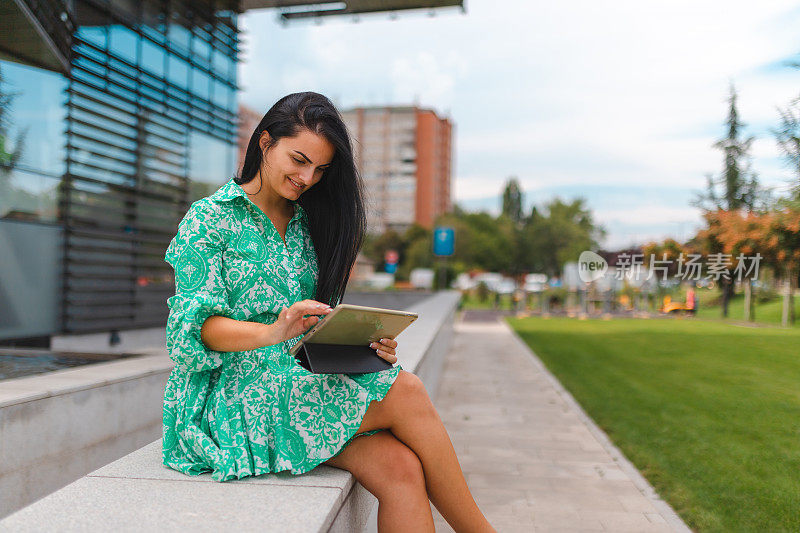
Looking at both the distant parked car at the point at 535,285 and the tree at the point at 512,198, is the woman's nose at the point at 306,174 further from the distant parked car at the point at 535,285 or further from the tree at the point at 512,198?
the tree at the point at 512,198

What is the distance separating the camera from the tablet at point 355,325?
197 cm

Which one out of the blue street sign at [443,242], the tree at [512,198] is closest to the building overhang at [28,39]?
the blue street sign at [443,242]

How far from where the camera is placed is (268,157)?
8.25ft

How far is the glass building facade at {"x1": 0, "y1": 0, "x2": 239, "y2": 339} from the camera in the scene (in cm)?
669

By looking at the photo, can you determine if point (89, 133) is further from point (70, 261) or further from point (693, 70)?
point (693, 70)

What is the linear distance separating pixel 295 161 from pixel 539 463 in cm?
352

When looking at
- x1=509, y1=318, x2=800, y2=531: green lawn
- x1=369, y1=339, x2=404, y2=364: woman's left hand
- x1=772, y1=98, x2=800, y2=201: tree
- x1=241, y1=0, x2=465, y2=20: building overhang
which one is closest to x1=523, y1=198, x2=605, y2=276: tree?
x1=241, y1=0, x2=465, y2=20: building overhang

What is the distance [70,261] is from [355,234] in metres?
5.60

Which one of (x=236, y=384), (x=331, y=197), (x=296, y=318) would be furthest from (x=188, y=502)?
(x=331, y=197)

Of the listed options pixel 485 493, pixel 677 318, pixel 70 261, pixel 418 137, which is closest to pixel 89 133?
pixel 70 261

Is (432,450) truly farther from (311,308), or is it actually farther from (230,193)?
(230,193)

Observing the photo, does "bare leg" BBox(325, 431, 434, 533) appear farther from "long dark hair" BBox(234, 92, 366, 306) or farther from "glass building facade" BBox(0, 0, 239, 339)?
"glass building facade" BBox(0, 0, 239, 339)

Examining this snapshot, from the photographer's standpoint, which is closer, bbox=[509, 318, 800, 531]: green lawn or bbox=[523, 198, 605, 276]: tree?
bbox=[509, 318, 800, 531]: green lawn

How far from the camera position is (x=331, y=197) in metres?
2.78
